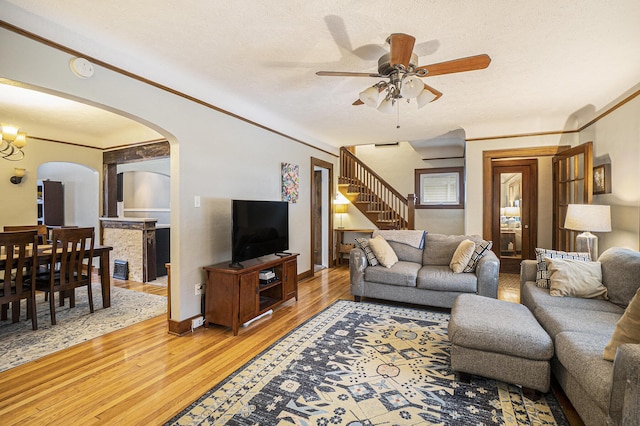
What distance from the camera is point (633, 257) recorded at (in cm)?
251

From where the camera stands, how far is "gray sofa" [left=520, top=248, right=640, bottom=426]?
1360 millimetres

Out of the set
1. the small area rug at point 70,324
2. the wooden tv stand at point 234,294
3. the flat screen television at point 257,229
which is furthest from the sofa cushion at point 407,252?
the small area rug at point 70,324

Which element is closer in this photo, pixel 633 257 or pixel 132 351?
pixel 633 257

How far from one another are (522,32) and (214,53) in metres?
2.45

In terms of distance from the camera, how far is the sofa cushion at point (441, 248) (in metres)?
4.16

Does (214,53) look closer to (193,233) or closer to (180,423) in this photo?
(193,233)

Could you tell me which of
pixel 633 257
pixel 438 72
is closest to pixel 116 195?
pixel 438 72

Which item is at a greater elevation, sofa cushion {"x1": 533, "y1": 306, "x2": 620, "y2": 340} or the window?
the window

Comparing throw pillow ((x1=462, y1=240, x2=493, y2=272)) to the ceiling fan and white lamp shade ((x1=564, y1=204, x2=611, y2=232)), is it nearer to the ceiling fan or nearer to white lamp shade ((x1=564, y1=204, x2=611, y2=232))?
white lamp shade ((x1=564, y1=204, x2=611, y2=232))

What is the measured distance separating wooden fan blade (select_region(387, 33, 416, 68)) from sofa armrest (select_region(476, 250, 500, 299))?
Answer: 2.41 meters

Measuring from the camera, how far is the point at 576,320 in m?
2.16

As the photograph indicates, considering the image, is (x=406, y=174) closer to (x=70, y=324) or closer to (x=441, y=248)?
(x=441, y=248)

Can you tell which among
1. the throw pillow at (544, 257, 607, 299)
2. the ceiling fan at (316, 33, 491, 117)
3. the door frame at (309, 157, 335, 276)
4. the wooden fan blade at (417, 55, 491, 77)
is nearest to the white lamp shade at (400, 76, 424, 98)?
the ceiling fan at (316, 33, 491, 117)

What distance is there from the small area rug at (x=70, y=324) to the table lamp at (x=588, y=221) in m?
4.86
